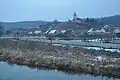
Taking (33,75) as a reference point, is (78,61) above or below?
above

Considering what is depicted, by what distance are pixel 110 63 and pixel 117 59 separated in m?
1.12

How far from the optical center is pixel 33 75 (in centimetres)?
1187

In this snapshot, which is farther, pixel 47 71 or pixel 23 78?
pixel 47 71

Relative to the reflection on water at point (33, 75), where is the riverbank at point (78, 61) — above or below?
above

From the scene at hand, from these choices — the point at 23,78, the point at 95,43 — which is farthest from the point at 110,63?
the point at 95,43

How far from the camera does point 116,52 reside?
1430 cm

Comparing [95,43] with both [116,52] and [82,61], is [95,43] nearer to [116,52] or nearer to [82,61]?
[116,52]

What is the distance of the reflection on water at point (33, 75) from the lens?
1101cm

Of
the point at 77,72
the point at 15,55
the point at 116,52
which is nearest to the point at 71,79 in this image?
the point at 77,72

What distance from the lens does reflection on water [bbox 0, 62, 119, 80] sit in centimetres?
1101

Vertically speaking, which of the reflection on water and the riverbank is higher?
the riverbank

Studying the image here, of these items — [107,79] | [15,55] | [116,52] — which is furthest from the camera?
[15,55]

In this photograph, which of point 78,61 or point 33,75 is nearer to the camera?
point 33,75

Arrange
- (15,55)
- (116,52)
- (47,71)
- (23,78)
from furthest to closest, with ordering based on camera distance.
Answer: (15,55), (116,52), (47,71), (23,78)
